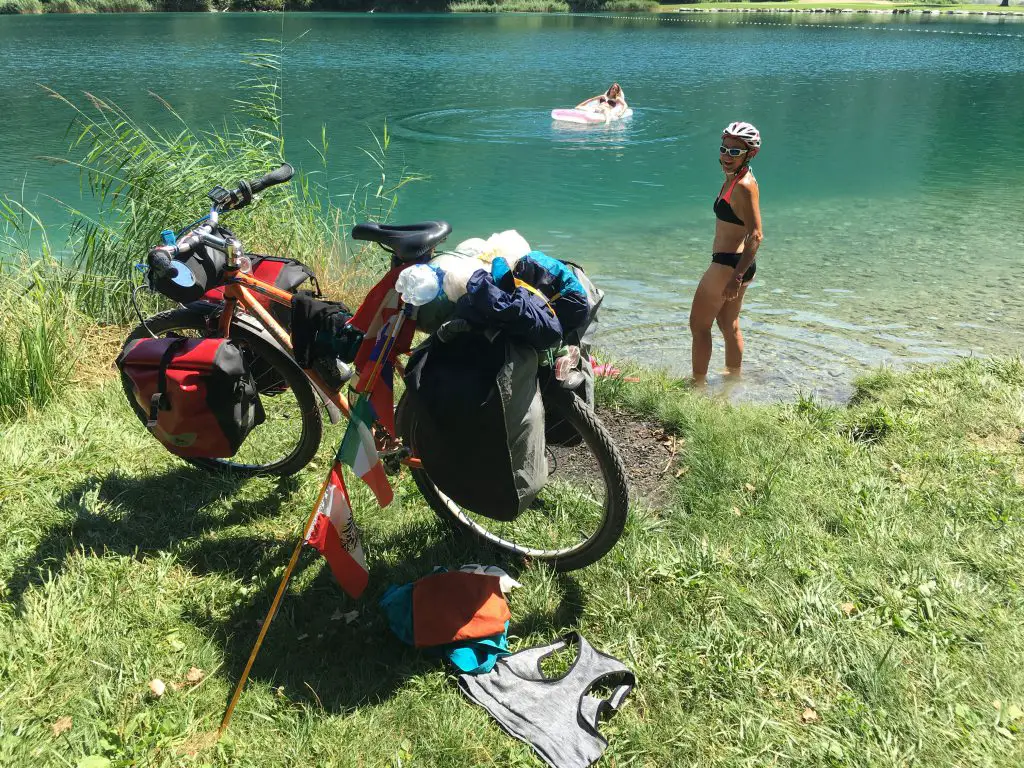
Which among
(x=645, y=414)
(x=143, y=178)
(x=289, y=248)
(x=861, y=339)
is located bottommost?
(x=861, y=339)

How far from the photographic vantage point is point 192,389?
11.5ft

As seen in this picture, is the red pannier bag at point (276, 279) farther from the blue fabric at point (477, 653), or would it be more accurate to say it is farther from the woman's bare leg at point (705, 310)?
the woman's bare leg at point (705, 310)

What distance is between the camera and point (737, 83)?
29.5m

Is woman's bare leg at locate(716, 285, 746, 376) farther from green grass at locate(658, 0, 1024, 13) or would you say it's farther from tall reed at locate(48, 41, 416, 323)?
green grass at locate(658, 0, 1024, 13)

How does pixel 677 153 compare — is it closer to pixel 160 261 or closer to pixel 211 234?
pixel 211 234

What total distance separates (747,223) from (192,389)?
3993 mm

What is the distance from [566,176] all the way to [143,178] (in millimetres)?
11370

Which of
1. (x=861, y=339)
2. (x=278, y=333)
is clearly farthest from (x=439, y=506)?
(x=861, y=339)

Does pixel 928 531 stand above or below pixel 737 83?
below

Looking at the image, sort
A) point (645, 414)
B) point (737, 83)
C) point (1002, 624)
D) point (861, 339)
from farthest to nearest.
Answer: point (737, 83) < point (861, 339) < point (645, 414) < point (1002, 624)

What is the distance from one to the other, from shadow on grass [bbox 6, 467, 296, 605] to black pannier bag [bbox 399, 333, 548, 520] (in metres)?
1.48

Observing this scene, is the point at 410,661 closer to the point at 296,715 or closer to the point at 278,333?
the point at 296,715

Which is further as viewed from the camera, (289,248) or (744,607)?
(289,248)

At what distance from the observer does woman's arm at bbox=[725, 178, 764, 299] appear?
5.57 m
